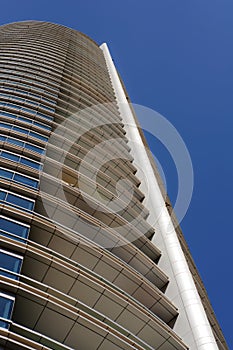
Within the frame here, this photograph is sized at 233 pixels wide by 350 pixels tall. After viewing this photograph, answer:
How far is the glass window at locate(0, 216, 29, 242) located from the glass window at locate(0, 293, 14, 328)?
14.3ft

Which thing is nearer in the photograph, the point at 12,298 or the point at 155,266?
the point at 12,298

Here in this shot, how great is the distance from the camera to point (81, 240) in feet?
87.2

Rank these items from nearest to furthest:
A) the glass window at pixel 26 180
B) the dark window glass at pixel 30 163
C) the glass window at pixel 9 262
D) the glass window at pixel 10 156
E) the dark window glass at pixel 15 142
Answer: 1. the glass window at pixel 9 262
2. the glass window at pixel 26 180
3. the glass window at pixel 10 156
4. the dark window glass at pixel 30 163
5. the dark window glass at pixel 15 142

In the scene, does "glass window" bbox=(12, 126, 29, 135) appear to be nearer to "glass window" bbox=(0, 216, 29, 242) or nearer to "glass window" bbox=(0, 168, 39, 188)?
"glass window" bbox=(0, 168, 39, 188)

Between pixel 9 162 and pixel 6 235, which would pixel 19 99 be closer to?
pixel 9 162

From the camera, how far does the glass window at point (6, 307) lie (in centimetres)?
1795

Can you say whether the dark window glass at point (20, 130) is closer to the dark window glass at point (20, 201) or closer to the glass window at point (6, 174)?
the glass window at point (6, 174)

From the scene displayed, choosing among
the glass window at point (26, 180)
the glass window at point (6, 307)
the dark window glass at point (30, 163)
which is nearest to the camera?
the glass window at point (6, 307)

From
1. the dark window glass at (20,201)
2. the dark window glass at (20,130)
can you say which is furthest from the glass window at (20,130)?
the dark window glass at (20,201)

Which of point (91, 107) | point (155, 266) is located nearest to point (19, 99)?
point (91, 107)

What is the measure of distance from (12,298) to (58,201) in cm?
970

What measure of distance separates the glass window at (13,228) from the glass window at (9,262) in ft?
5.01

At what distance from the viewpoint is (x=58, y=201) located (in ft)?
93.0

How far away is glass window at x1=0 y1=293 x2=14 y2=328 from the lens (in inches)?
707
